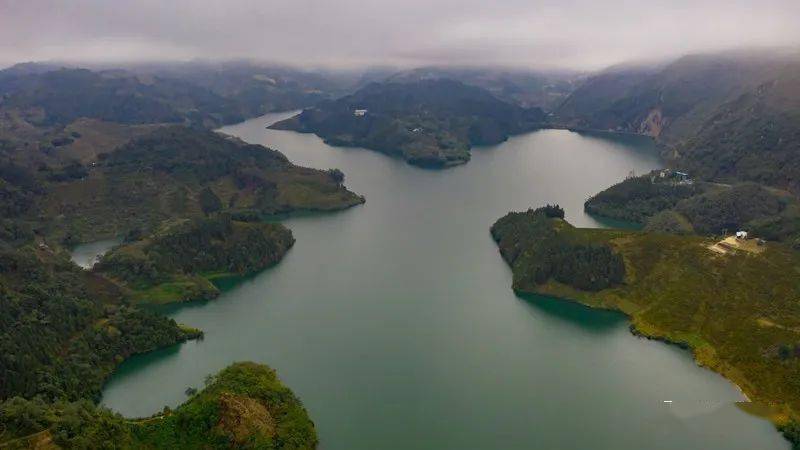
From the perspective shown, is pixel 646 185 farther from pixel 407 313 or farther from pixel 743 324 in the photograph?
pixel 407 313

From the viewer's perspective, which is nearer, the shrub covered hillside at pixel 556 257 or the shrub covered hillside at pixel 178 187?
the shrub covered hillside at pixel 556 257

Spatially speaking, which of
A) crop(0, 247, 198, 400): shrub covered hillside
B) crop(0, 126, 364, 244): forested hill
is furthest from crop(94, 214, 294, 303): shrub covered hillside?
crop(0, 126, 364, 244): forested hill

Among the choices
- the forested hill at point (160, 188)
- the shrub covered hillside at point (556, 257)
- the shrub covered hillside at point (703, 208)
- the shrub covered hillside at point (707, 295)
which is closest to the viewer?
the shrub covered hillside at point (707, 295)

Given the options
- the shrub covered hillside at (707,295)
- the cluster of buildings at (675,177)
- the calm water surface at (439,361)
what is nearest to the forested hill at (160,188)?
the calm water surface at (439,361)

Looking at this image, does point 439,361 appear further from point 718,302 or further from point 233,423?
point 718,302

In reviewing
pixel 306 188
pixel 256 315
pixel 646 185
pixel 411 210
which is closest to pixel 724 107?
pixel 646 185

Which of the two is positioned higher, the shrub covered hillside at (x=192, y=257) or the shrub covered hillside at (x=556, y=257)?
the shrub covered hillside at (x=556, y=257)

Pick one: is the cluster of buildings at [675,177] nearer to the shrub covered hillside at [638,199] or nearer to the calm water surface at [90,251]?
the shrub covered hillside at [638,199]
